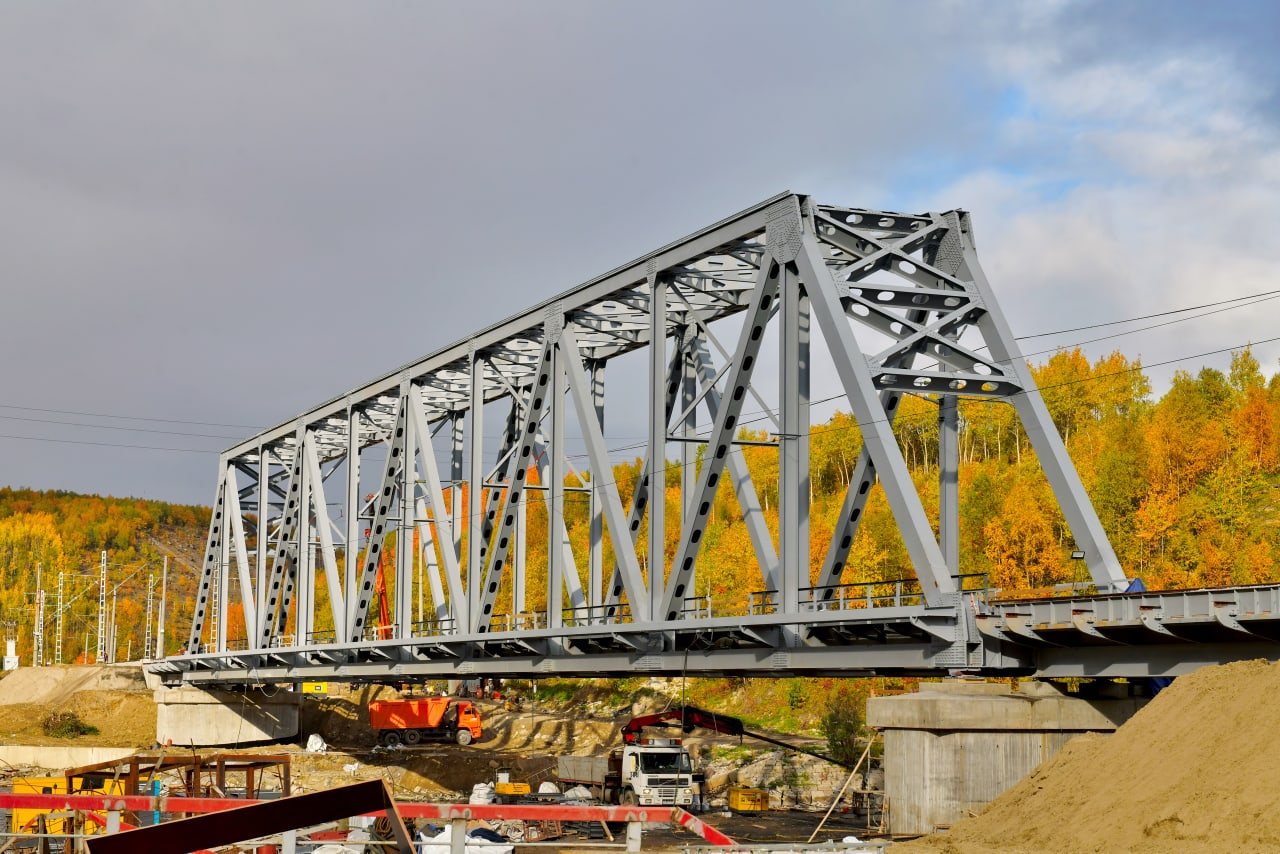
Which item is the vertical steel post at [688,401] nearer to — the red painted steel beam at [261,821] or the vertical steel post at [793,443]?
the vertical steel post at [793,443]

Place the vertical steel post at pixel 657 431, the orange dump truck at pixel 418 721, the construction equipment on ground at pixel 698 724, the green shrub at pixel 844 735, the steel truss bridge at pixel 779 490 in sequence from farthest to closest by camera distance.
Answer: the orange dump truck at pixel 418 721
the green shrub at pixel 844 735
the construction equipment on ground at pixel 698 724
the vertical steel post at pixel 657 431
the steel truss bridge at pixel 779 490

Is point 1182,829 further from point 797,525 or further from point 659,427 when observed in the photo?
point 659,427

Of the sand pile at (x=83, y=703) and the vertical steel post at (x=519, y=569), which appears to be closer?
the vertical steel post at (x=519, y=569)

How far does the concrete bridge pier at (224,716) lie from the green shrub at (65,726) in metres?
3.64

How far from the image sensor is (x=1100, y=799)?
21312 millimetres

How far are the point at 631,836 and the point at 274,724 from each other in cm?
6625

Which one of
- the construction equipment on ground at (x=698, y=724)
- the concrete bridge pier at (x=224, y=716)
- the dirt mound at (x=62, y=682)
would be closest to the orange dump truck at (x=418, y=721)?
the concrete bridge pier at (x=224, y=716)

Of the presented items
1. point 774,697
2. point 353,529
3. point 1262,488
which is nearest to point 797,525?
point 353,529

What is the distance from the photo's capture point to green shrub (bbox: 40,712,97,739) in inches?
2744

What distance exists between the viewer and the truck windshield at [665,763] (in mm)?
41938

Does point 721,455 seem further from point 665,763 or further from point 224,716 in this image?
point 224,716

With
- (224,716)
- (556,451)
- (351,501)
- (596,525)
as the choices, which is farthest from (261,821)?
(224,716)

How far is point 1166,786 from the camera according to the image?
2031 centimetres

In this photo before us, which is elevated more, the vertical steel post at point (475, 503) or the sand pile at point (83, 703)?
the vertical steel post at point (475, 503)
